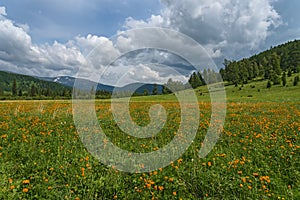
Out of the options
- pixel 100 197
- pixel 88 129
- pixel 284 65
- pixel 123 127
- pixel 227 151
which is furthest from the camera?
pixel 284 65

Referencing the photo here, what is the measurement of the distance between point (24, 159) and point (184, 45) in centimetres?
589

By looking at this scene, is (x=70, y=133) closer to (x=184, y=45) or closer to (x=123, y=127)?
(x=123, y=127)

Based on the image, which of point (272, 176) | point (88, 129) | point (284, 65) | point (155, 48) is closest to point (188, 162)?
point (272, 176)

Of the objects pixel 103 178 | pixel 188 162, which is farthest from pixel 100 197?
pixel 188 162

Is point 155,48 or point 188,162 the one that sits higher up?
point 155,48

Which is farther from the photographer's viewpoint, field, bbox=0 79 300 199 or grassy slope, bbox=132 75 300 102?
grassy slope, bbox=132 75 300 102

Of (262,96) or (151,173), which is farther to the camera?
(262,96)

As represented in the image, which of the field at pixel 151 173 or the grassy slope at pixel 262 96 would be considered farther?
the grassy slope at pixel 262 96

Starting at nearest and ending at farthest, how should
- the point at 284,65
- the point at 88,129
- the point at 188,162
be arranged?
the point at 188,162 < the point at 88,129 < the point at 284,65

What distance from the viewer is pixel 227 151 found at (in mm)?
6387

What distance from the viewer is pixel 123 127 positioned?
9461 millimetres

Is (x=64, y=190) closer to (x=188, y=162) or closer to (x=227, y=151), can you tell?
(x=188, y=162)

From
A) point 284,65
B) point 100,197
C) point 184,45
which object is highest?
point 284,65

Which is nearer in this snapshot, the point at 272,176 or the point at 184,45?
the point at 272,176
